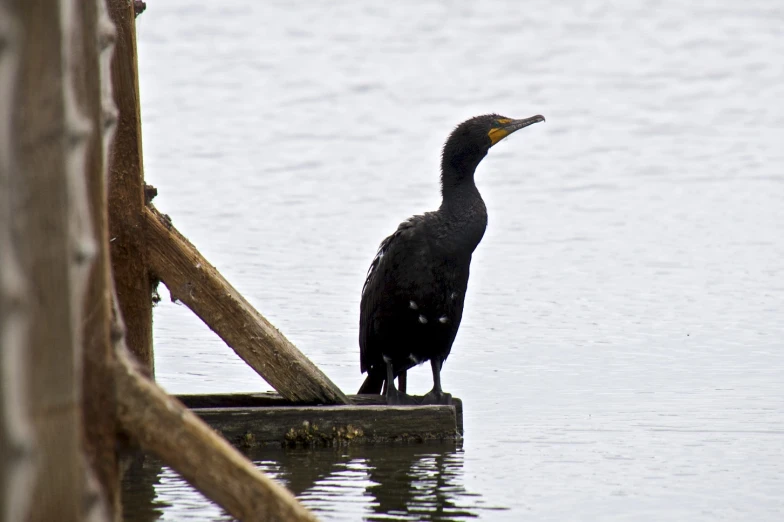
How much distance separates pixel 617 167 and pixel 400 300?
8.33 meters

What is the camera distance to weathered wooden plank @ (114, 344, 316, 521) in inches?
129

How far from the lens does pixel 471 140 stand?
6832 mm

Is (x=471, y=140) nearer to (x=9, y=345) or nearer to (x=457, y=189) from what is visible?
(x=457, y=189)

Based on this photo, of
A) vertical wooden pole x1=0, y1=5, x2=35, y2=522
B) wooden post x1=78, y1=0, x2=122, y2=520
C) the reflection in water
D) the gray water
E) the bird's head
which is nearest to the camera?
vertical wooden pole x1=0, y1=5, x2=35, y2=522

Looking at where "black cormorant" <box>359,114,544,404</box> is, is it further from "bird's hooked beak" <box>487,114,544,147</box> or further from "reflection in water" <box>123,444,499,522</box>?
"reflection in water" <box>123,444,499,522</box>

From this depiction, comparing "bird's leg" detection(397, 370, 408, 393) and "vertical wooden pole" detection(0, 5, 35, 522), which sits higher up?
"vertical wooden pole" detection(0, 5, 35, 522)

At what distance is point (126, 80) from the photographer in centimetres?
548

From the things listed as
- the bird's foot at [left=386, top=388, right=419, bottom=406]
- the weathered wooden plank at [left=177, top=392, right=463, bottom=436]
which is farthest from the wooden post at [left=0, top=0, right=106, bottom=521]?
the bird's foot at [left=386, top=388, right=419, bottom=406]

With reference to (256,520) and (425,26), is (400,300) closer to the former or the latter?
(256,520)

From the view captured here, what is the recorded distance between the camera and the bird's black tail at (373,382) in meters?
6.90

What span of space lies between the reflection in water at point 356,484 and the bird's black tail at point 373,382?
0.85 metres

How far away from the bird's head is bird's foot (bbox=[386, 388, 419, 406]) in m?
1.07

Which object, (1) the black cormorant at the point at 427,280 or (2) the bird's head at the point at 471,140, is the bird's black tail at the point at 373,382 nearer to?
(1) the black cormorant at the point at 427,280

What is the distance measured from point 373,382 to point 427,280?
2.35 feet
